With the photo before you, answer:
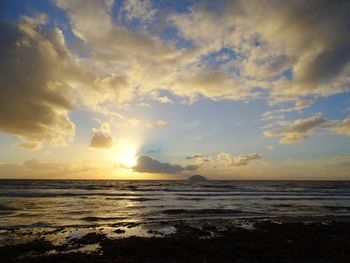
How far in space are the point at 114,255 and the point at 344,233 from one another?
14490mm

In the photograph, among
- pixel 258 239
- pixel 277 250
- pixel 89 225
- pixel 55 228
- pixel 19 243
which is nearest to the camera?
pixel 277 250

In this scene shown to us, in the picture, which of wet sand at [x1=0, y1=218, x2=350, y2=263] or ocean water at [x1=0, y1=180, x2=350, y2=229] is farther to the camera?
ocean water at [x1=0, y1=180, x2=350, y2=229]

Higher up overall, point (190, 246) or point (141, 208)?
point (141, 208)

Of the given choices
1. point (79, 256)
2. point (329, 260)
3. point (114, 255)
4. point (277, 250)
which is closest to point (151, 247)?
point (114, 255)

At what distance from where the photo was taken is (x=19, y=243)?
1520 centimetres

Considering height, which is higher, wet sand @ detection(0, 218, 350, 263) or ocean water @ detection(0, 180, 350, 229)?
ocean water @ detection(0, 180, 350, 229)

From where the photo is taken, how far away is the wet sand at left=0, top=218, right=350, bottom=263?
41.3 feet

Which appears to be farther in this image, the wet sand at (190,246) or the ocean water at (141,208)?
the ocean water at (141,208)

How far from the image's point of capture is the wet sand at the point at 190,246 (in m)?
12.6

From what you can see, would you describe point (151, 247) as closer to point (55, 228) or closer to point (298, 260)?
point (298, 260)

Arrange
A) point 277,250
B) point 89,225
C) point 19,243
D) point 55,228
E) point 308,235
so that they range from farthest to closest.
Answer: point 89,225 → point 55,228 → point 308,235 → point 19,243 → point 277,250

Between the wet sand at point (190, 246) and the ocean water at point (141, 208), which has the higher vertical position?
the ocean water at point (141, 208)

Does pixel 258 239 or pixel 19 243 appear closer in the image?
pixel 19 243

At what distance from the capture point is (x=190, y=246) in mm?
14594
